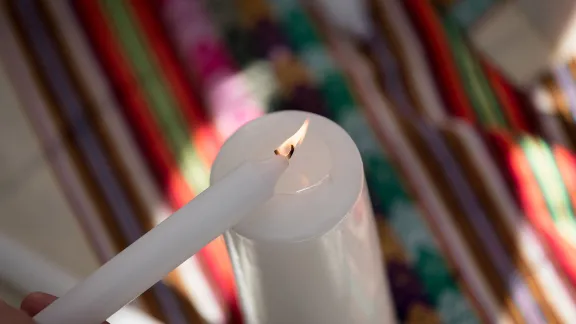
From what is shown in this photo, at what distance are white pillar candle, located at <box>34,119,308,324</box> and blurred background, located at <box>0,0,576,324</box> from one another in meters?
0.25

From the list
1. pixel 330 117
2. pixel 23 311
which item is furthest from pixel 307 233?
pixel 330 117

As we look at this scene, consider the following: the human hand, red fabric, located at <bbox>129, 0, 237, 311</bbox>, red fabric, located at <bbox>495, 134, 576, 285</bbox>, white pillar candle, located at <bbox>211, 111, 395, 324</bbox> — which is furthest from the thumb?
red fabric, located at <bbox>495, 134, 576, 285</bbox>

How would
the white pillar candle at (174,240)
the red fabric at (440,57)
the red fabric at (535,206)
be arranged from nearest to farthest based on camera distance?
1. the white pillar candle at (174,240)
2. the red fabric at (535,206)
3. the red fabric at (440,57)

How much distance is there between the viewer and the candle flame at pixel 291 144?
0.32 metres

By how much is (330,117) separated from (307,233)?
0.38 m

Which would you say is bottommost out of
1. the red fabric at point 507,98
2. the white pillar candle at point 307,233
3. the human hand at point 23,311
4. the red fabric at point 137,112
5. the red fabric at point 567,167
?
the white pillar candle at point 307,233

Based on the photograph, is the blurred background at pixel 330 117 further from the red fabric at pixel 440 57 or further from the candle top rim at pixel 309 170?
the candle top rim at pixel 309 170

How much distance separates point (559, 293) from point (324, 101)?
0.27 metres

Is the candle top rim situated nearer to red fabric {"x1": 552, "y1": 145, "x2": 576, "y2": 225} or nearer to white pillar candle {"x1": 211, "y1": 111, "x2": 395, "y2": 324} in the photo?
white pillar candle {"x1": 211, "y1": 111, "x2": 395, "y2": 324}

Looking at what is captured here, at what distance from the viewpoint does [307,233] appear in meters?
0.29

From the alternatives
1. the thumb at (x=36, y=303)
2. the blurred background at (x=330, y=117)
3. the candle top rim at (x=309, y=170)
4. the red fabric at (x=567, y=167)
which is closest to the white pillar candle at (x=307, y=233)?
the candle top rim at (x=309, y=170)

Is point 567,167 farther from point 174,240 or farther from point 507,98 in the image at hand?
point 174,240

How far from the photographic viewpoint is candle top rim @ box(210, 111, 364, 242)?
30 cm

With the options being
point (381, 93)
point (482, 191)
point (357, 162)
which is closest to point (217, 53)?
point (381, 93)
